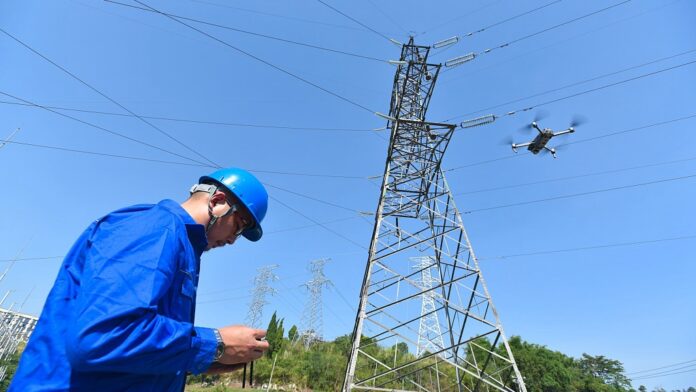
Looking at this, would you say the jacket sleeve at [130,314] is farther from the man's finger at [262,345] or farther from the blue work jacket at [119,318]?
the man's finger at [262,345]

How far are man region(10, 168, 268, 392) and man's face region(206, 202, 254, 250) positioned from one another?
17 cm

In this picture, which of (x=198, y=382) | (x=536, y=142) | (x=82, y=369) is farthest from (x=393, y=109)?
(x=198, y=382)

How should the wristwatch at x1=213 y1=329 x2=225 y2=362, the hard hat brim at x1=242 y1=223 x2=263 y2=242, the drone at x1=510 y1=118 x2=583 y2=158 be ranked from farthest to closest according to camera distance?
1. the drone at x1=510 y1=118 x2=583 y2=158
2. the hard hat brim at x1=242 y1=223 x2=263 y2=242
3. the wristwatch at x1=213 y1=329 x2=225 y2=362

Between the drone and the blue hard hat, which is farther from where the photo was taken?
the drone

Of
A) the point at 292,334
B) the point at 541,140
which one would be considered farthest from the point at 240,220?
the point at 292,334

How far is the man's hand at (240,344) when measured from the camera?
4.86ft

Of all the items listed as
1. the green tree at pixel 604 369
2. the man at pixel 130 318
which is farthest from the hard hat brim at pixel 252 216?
the green tree at pixel 604 369

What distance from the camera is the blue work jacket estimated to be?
3.35 ft

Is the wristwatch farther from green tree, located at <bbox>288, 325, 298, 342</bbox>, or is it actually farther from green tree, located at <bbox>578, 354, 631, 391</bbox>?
green tree, located at <bbox>578, 354, 631, 391</bbox>

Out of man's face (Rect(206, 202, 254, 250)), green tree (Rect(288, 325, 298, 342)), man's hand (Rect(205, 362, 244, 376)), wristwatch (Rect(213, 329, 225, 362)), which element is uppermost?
green tree (Rect(288, 325, 298, 342))

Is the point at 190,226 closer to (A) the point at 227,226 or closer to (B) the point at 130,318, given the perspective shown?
(A) the point at 227,226

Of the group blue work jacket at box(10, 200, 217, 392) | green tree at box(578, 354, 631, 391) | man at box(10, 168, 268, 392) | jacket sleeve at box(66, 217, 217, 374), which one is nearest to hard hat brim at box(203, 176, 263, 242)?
man at box(10, 168, 268, 392)

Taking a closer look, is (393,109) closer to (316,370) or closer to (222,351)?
(222,351)

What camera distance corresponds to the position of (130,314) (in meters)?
1.05
